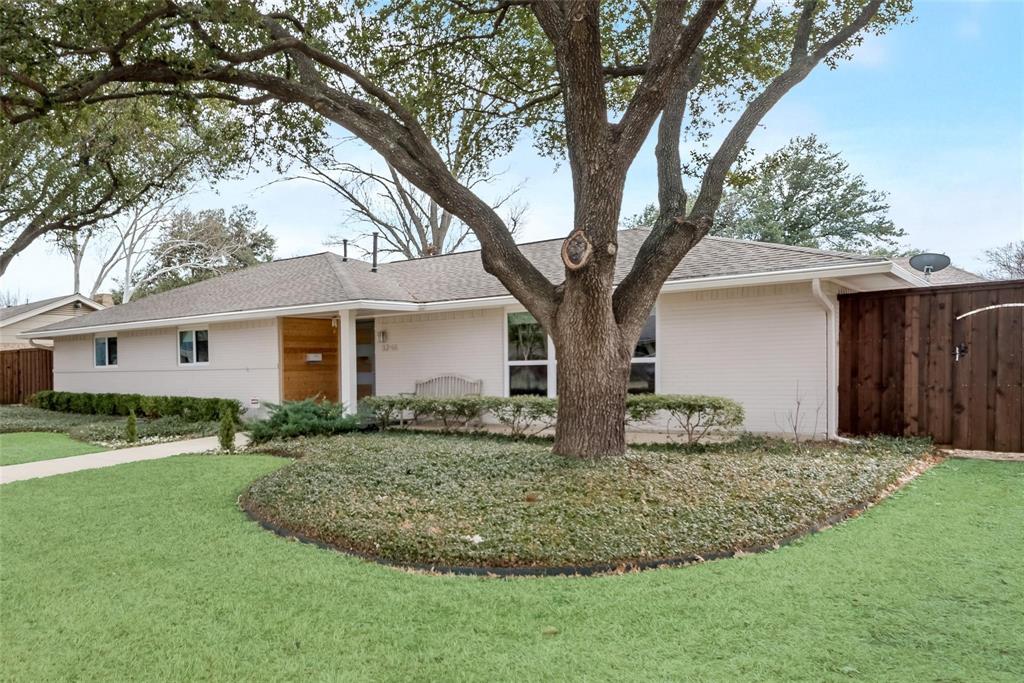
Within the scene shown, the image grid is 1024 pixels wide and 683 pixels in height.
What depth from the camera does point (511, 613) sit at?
3.24 meters

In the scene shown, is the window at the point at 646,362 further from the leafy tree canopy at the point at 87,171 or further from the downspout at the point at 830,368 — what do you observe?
the leafy tree canopy at the point at 87,171

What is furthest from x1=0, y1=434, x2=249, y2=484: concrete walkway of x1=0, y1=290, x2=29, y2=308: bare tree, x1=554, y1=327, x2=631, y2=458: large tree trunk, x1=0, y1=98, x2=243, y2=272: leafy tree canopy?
x1=0, y1=290, x2=29, y2=308: bare tree

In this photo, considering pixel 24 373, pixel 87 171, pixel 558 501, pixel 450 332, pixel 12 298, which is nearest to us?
pixel 558 501

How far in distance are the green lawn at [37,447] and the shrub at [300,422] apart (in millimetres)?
2695

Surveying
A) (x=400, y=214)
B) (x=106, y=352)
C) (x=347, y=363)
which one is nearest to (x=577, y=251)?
(x=347, y=363)

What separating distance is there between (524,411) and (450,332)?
342 cm

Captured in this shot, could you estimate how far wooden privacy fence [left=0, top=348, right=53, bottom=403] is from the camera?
2112cm

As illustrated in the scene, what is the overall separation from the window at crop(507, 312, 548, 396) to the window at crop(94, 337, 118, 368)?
13075mm

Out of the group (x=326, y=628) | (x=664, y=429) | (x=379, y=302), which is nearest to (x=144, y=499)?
(x=326, y=628)

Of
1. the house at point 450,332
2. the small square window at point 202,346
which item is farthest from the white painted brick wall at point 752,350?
the small square window at point 202,346

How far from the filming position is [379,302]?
449 inches

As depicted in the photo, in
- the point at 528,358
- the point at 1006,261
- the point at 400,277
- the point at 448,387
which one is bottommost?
the point at 448,387

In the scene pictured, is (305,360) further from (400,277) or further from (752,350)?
(752,350)

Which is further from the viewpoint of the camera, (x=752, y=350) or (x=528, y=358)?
(x=528, y=358)
